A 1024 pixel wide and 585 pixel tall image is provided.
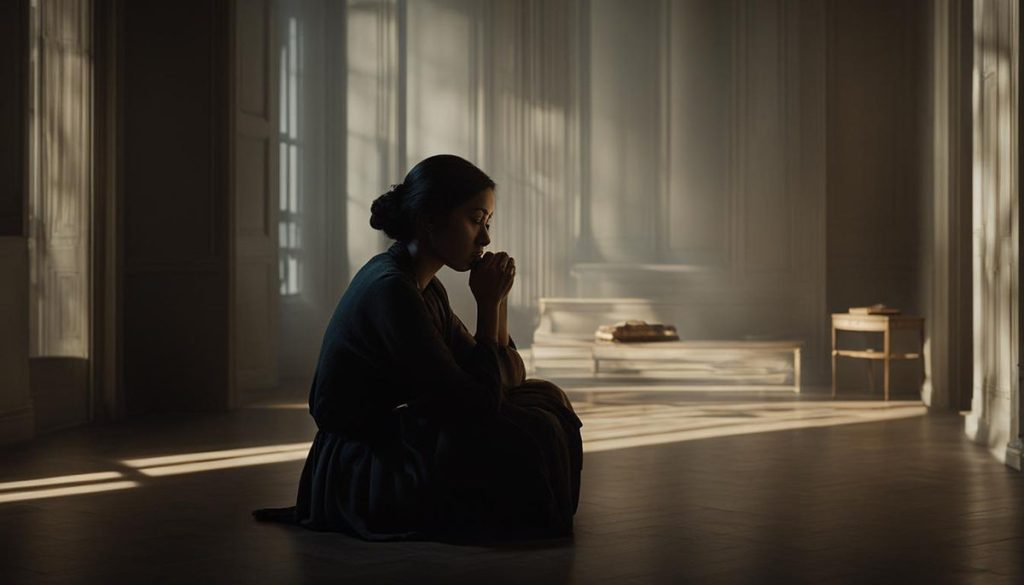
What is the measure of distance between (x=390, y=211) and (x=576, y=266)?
22.5 feet

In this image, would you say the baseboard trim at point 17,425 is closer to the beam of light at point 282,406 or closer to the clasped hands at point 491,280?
the beam of light at point 282,406

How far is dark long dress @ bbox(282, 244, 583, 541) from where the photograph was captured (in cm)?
360

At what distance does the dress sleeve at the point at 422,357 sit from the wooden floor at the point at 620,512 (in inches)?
16.4

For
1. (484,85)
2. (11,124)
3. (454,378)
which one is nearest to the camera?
(454,378)

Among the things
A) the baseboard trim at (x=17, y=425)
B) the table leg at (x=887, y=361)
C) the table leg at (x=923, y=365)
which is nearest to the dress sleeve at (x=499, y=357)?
the baseboard trim at (x=17, y=425)

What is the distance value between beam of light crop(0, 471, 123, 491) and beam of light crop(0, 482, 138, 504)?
121 mm

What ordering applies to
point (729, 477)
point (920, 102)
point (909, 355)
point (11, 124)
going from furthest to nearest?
point (920, 102) → point (909, 355) → point (11, 124) → point (729, 477)

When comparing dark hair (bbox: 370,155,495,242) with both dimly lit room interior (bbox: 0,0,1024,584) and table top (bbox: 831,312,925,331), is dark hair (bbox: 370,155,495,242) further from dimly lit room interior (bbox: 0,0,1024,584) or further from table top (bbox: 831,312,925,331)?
table top (bbox: 831,312,925,331)

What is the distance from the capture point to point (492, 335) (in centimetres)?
368

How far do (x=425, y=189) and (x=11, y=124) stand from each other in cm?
304

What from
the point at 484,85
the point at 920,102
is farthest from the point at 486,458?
the point at 484,85

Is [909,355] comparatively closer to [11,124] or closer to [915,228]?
[915,228]

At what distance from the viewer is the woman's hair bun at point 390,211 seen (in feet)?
12.4

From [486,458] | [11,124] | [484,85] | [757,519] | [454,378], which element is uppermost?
[484,85]
